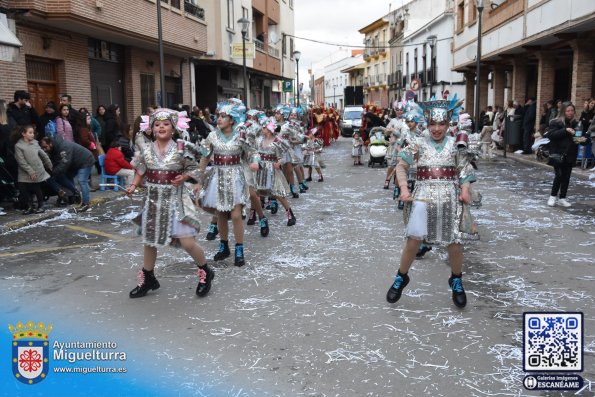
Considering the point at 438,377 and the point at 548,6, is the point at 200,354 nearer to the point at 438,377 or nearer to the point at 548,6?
the point at 438,377

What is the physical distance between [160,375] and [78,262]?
12.0ft

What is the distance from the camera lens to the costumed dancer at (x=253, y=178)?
7.41 metres

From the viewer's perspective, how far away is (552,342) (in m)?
3.69

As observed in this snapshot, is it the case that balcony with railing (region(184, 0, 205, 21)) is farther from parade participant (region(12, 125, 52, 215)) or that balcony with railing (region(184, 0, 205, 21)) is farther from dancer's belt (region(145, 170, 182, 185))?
dancer's belt (region(145, 170, 182, 185))

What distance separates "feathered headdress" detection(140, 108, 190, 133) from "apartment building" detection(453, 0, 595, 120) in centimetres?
1300

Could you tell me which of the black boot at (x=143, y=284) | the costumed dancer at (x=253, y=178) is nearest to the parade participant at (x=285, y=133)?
the costumed dancer at (x=253, y=178)

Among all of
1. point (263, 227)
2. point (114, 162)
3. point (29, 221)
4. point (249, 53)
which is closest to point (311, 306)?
point (263, 227)

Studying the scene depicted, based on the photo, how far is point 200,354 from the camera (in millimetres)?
4352

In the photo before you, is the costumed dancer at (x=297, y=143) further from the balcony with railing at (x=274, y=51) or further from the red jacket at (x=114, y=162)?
the balcony with railing at (x=274, y=51)

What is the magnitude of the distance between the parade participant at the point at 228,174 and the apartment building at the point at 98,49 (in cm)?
696

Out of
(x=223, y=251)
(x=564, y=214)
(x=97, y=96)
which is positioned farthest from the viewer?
(x=97, y=96)

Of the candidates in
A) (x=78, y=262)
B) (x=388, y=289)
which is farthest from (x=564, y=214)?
(x=78, y=262)

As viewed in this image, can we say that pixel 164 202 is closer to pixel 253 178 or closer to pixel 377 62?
pixel 253 178

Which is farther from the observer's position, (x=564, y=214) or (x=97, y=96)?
(x=97, y=96)
